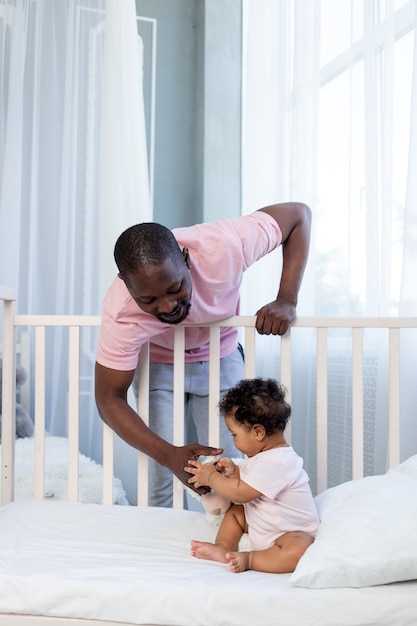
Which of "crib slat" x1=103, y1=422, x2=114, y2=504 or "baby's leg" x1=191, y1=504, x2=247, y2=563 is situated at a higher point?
"crib slat" x1=103, y1=422, x2=114, y2=504

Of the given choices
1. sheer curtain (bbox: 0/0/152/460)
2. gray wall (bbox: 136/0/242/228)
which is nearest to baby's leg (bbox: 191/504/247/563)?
sheer curtain (bbox: 0/0/152/460)

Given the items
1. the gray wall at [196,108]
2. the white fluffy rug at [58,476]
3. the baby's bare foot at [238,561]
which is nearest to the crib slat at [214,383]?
the baby's bare foot at [238,561]

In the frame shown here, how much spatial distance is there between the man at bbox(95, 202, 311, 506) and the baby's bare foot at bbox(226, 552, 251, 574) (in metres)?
0.21

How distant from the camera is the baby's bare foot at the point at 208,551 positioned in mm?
1151

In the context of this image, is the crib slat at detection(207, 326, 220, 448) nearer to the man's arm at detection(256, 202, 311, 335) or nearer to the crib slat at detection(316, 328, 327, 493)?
the man's arm at detection(256, 202, 311, 335)

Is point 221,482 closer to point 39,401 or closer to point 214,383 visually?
point 214,383

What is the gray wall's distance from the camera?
2.58m

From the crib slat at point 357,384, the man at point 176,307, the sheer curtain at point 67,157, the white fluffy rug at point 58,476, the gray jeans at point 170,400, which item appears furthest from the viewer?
the sheer curtain at point 67,157

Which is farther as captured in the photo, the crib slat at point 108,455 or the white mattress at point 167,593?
the crib slat at point 108,455

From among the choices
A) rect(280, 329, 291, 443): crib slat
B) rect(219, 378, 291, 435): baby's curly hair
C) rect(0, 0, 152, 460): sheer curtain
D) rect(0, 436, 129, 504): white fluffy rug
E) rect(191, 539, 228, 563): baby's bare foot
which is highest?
rect(0, 0, 152, 460): sheer curtain

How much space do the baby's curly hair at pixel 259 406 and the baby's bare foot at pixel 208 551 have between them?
0.71ft

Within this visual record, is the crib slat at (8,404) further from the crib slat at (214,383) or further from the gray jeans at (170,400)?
the crib slat at (214,383)

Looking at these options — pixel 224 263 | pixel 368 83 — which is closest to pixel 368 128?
pixel 368 83

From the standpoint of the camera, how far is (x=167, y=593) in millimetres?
962
